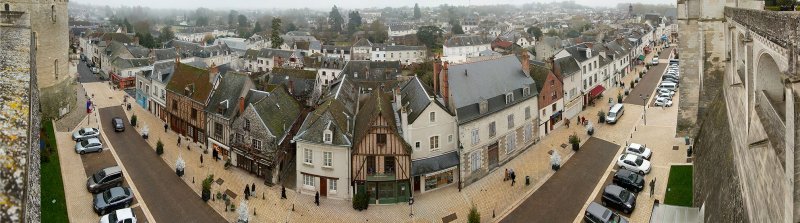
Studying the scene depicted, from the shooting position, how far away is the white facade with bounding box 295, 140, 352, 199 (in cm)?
2414

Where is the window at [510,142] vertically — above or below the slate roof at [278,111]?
below

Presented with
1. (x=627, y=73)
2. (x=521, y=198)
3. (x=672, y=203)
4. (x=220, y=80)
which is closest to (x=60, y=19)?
(x=220, y=80)

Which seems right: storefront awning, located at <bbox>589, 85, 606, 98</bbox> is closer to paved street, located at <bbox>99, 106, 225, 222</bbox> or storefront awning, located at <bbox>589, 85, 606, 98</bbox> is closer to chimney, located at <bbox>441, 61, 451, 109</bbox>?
chimney, located at <bbox>441, 61, 451, 109</bbox>

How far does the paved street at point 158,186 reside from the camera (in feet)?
73.3

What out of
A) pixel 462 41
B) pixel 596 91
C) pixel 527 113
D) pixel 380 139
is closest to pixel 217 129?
pixel 380 139

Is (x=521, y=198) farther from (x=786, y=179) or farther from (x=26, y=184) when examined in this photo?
(x=26, y=184)

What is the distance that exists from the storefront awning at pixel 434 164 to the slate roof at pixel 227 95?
11.9 metres

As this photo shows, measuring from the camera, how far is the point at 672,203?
72.8 ft

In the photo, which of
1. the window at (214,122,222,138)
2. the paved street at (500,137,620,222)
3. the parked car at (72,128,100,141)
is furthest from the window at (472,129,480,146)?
the parked car at (72,128,100,141)

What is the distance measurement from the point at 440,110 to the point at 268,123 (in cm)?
881

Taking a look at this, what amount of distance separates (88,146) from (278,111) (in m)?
11.0

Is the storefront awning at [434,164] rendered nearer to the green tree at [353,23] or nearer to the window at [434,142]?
the window at [434,142]

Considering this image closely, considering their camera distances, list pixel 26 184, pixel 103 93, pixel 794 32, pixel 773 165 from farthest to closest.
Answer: pixel 103 93 < pixel 773 165 < pixel 794 32 < pixel 26 184

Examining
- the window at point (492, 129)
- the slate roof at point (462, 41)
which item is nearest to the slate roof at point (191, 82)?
the window at point (492, 129)
